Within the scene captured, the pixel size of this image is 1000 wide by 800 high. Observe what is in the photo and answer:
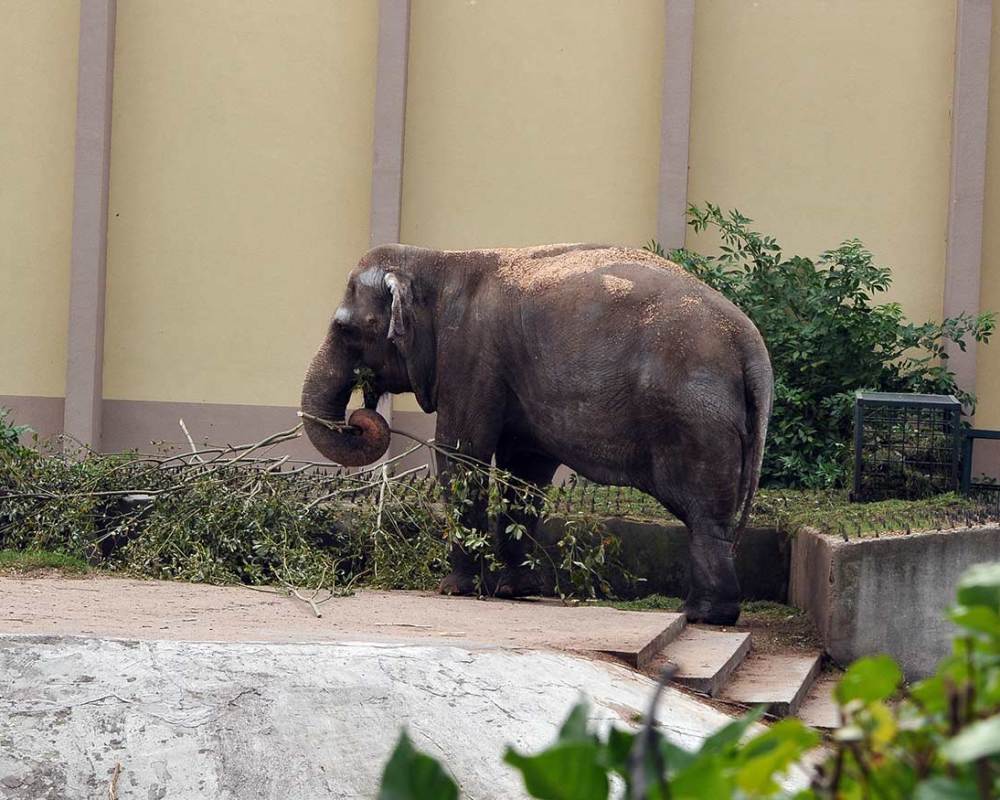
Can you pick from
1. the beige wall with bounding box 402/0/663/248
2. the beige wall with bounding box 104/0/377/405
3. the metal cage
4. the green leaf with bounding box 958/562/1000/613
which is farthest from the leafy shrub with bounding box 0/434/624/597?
the green leaf with bounding box 958/562/1000/613

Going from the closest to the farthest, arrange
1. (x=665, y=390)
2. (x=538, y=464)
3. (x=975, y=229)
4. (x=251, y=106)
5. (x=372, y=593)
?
(x=665, y=390)
(x=372, y=593)
(x=538, y=464)
(x=975, y=229)
(x=251, y=106)

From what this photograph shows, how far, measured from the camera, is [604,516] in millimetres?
8344

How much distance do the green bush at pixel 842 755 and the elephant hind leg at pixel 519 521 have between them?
6276 mm

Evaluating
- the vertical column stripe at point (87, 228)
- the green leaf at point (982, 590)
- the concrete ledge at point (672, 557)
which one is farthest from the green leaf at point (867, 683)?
the vertical column stripe at point (87, 228)

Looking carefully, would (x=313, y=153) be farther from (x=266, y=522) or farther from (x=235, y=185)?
(x=266, y=522)

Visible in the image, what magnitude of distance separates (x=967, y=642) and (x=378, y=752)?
3.46 meters

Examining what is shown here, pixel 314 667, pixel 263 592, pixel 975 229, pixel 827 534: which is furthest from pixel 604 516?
pixel 975 229

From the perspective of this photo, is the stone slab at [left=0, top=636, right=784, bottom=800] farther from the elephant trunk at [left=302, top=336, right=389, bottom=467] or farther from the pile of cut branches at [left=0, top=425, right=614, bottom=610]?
the elephant trunk at [left=302, top=336, right=389, bottom=467]

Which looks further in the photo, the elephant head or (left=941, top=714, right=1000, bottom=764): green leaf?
the elephant head

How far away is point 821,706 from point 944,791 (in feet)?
17.3

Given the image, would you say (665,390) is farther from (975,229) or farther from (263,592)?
(975,229)

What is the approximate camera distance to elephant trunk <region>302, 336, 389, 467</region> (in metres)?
7.91

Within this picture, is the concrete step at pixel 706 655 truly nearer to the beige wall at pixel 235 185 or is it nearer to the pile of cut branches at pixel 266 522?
Result: the pile of cut branches at pixel 266 522

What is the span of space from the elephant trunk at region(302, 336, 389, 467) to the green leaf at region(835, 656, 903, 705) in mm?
6612
